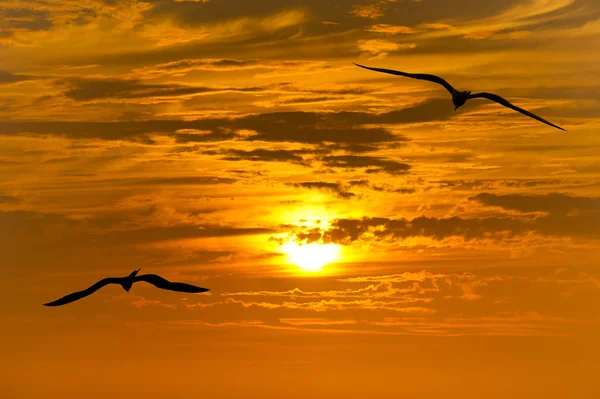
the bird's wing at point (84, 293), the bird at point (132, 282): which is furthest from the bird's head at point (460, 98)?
the bird's wing at point (84, 293)

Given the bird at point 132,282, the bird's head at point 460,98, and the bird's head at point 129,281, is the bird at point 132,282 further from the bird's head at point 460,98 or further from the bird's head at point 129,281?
the bird's head at point 460,98

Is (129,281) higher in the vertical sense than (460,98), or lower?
lower

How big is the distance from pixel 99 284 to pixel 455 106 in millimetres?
26631

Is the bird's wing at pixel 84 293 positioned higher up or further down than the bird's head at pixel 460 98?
further down

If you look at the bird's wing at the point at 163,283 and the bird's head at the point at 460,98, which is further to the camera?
the bird's head at the point at 460,98

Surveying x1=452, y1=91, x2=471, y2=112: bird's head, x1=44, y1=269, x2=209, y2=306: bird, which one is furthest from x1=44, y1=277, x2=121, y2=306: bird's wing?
x1=452, y1=91, x2=471, y2=112: bird's head

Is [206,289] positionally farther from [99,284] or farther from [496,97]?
[496,97]

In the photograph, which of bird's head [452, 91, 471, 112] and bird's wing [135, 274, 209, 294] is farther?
bird's head [452, 91, 471, 112]

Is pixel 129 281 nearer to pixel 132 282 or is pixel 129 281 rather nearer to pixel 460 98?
pixel 132 282

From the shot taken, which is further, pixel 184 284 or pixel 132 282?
pixel 184 284

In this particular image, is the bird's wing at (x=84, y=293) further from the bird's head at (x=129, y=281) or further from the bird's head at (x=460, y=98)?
the bird's head at (x=460, y=98)

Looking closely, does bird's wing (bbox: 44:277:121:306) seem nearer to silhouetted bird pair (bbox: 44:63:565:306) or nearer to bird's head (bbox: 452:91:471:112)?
silhouetted bird pair (bbox: 44:63:565:306)

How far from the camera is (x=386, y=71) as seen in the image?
62781mm

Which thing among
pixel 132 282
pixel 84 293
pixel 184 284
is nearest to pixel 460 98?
pixel 184 284
